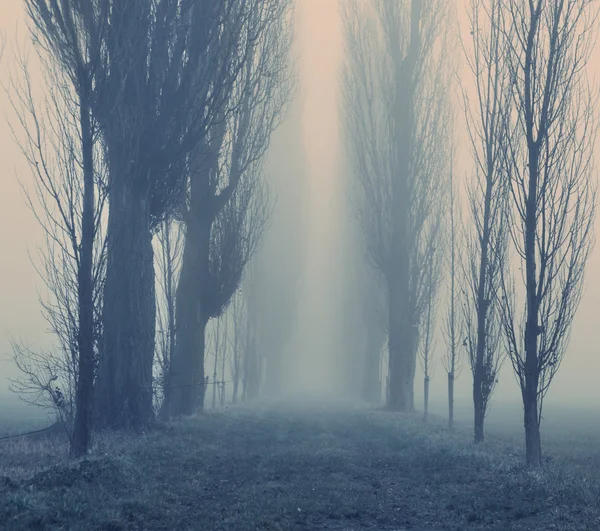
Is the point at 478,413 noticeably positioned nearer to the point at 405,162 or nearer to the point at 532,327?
the point at 532,327

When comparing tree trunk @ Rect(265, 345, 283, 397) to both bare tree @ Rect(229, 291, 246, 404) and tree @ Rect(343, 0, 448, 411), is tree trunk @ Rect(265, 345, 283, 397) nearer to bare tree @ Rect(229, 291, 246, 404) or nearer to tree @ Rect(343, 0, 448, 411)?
bare tree @ Rect(229, 291, 246, 404)

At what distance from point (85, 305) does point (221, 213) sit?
12.4 meters

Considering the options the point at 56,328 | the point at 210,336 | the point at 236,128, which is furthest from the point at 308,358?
the point at 56,328

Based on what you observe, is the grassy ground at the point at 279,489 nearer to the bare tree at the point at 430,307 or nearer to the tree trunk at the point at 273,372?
the bare tree at the point at 430,307

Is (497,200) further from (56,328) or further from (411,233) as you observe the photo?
(411,233)

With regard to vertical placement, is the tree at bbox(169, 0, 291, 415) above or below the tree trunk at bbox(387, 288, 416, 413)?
above

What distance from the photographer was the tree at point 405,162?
2778cm

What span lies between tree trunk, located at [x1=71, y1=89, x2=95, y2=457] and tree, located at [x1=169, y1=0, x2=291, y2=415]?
9800 mm

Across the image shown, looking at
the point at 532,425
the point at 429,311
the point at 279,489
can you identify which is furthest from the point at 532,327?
the point at 429,311

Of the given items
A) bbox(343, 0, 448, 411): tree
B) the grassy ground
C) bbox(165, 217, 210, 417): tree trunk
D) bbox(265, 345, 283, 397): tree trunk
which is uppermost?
bbox(343, 0, 448, 411): tree

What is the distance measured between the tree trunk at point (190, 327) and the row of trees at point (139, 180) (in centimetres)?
4

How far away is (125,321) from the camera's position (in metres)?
14.2

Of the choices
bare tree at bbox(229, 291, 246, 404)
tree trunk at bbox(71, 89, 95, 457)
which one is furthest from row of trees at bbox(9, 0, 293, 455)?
bare tree at bbox(229, 291, 246, 404)

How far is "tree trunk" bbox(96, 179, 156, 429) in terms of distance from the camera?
14.1 meters
